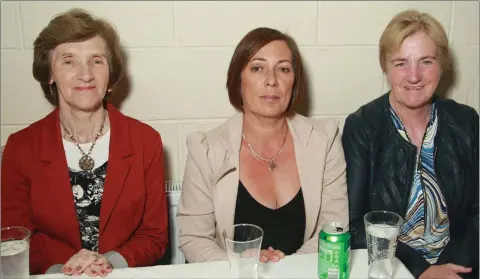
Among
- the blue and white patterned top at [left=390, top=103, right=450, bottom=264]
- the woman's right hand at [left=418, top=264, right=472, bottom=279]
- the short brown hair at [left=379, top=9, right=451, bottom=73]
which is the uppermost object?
the short brown hair at [left=379, top=9, right=451, bottom=73]

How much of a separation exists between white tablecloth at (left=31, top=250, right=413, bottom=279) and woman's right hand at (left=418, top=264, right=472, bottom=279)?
45 centimetres

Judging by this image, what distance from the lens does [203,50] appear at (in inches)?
78.3

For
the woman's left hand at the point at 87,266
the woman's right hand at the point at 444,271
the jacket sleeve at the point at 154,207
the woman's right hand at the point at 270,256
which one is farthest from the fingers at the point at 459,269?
Result: the woman's left hand at the point at 87,266

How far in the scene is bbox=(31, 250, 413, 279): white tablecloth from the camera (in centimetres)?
118

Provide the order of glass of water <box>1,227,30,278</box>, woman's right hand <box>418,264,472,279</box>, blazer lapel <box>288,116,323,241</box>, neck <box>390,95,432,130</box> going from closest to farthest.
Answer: glass of water <box>1,227,30,278</box> → woman's right hand <box>418,264,472,279</box> → blazer lapel <box>288,116,323,241</box> → neck <box>390,95,432,130</box>

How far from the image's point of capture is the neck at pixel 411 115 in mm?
1833

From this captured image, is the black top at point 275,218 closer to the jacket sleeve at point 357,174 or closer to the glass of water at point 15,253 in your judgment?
the jacket sleeve at point 357,174

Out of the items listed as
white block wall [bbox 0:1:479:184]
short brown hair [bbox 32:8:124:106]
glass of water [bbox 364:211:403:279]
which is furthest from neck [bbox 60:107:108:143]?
glass of water [bbox 364:211:403:279]

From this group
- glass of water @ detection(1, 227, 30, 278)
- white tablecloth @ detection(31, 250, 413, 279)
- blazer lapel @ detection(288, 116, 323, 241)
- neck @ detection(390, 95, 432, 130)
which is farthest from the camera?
neck @ detection(390, 95, 432, 130)

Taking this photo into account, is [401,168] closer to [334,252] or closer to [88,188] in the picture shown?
[334,252]

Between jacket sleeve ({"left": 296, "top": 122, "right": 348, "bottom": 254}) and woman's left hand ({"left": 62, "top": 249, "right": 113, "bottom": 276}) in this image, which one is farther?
jacket sleeve ({"left": 296, "top": 122, "right": 348, "bottom": 254})

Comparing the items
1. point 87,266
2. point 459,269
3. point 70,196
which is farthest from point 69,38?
point 459,269

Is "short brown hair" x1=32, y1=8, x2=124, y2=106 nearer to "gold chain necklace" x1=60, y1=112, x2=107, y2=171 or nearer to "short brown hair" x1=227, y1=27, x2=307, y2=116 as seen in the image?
"gold chain necklace" x1=60, y1=112, x2=107, y2=171

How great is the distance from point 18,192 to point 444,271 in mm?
1497
